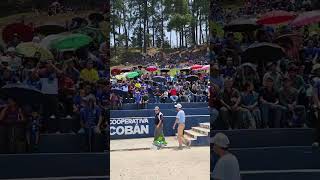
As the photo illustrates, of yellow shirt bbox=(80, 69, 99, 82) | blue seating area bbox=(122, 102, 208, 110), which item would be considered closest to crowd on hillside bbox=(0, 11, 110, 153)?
yellow shirt bbox=(80, 69, 99, 82)

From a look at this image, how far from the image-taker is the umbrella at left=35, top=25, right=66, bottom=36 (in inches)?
278

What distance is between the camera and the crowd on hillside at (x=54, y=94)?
711cm

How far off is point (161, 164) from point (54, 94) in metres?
6.92

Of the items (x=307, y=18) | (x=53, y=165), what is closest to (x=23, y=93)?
(x=53, y=165)

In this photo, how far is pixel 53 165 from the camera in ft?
23.7

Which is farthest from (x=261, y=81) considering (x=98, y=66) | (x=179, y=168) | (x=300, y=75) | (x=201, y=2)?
(x=201, y=2)

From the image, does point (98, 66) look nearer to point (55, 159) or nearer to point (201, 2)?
point (55, 159)

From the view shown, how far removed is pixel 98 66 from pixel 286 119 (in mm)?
3016

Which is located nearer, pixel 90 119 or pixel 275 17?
pixel 90 119

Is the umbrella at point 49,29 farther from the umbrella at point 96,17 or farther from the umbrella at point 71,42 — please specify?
the umbrella at point 96,17

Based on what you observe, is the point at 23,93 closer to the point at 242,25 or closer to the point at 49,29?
the point at 49,29

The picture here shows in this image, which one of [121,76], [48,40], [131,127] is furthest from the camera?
[121,76]

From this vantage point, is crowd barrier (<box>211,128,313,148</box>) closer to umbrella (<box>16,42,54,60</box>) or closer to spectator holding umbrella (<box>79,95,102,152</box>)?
spectator holding umbrella (<box>79,95,102,152</box>)

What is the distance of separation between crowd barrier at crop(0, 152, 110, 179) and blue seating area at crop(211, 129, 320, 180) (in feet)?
7.14
